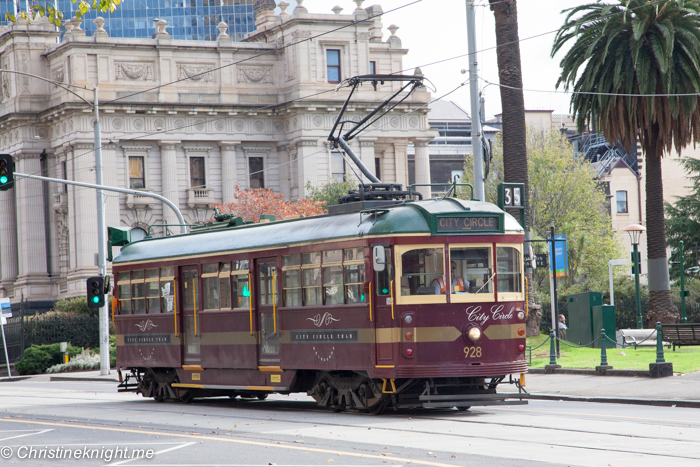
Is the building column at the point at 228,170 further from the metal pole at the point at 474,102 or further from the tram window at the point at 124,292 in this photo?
the tram window at the point at 124,292

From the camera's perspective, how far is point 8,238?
64125 mm

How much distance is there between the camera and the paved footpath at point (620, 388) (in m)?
18.3

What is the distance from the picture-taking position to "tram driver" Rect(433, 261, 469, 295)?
51.6 ft

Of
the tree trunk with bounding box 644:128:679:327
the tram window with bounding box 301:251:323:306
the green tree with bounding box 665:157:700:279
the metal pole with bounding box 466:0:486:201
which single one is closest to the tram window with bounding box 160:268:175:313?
the tram window with bounding box 301:251:323:306

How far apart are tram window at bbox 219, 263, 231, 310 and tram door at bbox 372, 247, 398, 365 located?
403 centimetres

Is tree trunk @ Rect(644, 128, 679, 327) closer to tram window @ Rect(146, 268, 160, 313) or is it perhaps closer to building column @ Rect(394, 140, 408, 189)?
tram window @ Rect(146, 268, 160, 313)

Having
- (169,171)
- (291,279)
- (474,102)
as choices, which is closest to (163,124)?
(169,171)

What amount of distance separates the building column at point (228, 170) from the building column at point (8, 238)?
13.4m

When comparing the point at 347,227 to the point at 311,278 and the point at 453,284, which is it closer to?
the point at 311,278

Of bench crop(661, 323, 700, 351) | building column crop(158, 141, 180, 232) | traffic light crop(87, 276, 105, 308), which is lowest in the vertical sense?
bench crop(661, 323, 700, 351)

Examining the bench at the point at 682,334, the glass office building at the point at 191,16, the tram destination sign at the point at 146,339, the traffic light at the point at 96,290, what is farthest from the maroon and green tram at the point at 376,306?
the glass office building at the point at 191,16

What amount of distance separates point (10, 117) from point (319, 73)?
703 inches

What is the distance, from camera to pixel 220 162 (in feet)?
202

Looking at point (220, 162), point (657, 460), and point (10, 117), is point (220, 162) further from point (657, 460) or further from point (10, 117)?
point (657, 460)
